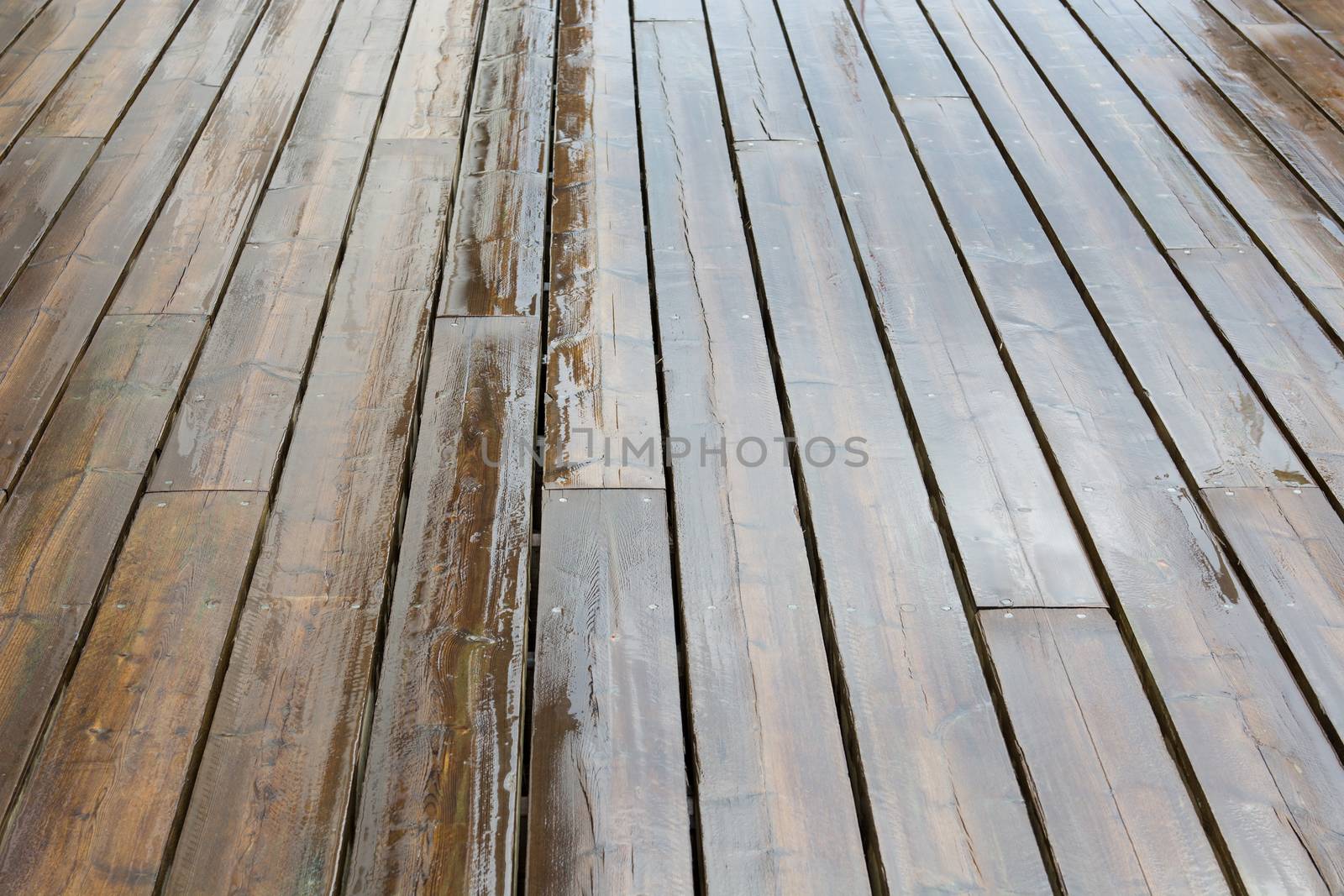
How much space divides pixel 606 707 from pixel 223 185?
136 centimetres

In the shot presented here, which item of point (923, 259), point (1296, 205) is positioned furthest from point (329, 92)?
point (1296, 205)

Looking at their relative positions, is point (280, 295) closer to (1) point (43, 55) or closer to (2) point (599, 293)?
(2) point (599, 293)

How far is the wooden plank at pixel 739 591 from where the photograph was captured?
1023mm

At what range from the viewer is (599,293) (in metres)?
1.72

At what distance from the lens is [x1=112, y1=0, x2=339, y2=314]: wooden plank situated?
5.62ft

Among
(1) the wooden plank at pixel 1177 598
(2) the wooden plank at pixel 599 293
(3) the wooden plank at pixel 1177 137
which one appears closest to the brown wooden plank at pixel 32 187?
(2) the wooden plank at pixel 599 293

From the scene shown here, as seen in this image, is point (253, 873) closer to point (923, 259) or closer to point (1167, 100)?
point (923, 259)

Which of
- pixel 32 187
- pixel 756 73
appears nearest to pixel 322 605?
pixel 32 187

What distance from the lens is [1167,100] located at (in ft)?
7.45

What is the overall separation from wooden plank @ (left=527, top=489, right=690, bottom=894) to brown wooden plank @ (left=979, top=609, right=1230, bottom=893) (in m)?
0.35

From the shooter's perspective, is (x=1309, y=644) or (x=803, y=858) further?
(x=1309, y=644)

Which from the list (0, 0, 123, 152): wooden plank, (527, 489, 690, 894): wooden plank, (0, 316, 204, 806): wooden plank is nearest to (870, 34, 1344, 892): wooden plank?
(527, 489, 690, 894): wooden plank

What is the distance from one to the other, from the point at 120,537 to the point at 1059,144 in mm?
1766

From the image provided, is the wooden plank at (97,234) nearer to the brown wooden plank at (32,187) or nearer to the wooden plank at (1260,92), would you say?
the brown wooden plank at (32,187)
